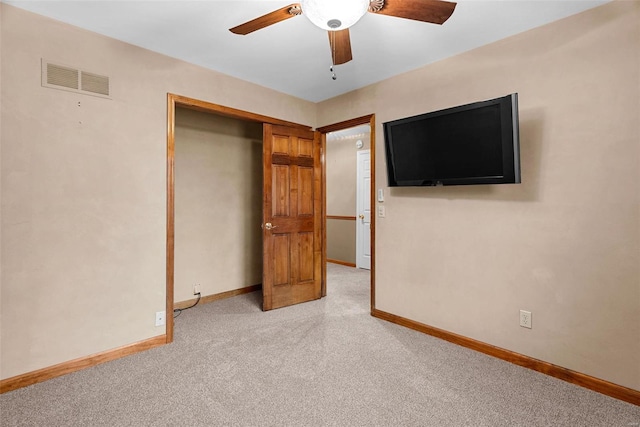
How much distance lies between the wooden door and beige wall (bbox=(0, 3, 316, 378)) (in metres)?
1.10

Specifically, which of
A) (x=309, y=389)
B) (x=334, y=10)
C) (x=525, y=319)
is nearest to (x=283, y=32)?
(x=334, y=10)

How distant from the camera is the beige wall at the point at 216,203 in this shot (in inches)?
147

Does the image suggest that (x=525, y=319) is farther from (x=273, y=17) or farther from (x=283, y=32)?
(x=283, y=32)

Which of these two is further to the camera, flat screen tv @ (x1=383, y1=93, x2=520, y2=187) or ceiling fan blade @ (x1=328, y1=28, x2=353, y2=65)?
flat screen tv @ (x1=383, y1=93, x2=520, y2=187)

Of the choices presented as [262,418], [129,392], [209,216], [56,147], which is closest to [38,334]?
[129,392]

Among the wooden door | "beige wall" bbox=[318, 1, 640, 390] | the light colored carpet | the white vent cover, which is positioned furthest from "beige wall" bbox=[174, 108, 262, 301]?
"beige wall" bbox=[318, 1, 640, 390]

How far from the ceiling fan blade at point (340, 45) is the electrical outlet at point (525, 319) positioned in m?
2.23

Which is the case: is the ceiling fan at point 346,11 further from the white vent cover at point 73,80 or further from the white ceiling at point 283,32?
the white vent cover at point 73,80

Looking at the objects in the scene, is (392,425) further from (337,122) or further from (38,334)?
(337,122)

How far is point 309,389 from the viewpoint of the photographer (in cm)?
204

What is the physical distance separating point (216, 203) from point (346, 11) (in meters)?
3.04

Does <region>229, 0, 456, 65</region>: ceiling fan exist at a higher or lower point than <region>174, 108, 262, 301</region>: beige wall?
higher

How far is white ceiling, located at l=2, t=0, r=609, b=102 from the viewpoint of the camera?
2061 millimetres

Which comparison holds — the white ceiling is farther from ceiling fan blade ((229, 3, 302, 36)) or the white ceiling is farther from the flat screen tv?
the flat screen tv
